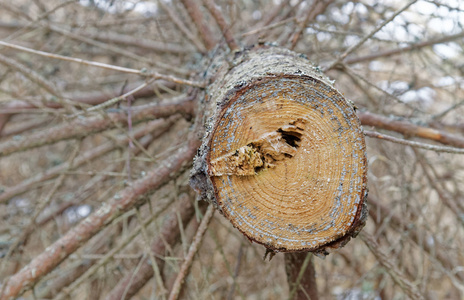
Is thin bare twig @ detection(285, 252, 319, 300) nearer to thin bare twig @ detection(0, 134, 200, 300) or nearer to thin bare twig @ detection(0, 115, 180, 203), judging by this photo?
thin bare twig @ detection(0, 134, 200, 300)

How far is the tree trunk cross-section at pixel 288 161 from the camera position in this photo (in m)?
0.93

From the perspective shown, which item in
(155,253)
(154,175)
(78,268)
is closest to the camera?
(154,175)

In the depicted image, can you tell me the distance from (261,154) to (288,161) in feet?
0.21

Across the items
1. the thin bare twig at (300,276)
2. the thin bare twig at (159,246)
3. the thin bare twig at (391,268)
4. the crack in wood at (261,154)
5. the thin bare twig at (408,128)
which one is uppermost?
the thin bare twig at (408,128)

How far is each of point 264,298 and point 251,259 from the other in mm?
384

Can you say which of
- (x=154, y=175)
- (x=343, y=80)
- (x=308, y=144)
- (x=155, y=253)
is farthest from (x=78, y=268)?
(x=343, y=80)

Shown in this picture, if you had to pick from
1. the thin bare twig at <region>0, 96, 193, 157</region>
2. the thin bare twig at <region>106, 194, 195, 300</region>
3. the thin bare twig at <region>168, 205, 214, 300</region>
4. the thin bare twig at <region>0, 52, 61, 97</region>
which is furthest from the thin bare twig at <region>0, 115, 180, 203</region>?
the thin bare twig at <region>168, 205, 214, 300</region>

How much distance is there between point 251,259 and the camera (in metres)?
2.93

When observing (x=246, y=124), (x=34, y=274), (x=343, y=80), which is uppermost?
(x=343, y=80)

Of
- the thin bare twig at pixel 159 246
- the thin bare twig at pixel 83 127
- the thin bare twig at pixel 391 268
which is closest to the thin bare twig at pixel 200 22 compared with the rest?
the thin bare twig at pixel 83 127

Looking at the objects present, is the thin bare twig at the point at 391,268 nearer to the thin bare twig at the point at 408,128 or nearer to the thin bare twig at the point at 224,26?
the thin bare twig at the point at 408,128

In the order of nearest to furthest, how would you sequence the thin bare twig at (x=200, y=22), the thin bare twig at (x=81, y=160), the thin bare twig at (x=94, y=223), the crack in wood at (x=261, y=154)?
1. the crack in wood at (x=261, y=154)
2. the thin bare twig at (x=94, y=223)
3. the thin bare twig at (x=200, y=22)
4. the thin bare twig at (x=81, y=160)

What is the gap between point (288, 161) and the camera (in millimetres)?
936

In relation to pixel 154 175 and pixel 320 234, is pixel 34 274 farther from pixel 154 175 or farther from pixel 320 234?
pixel 320 234
